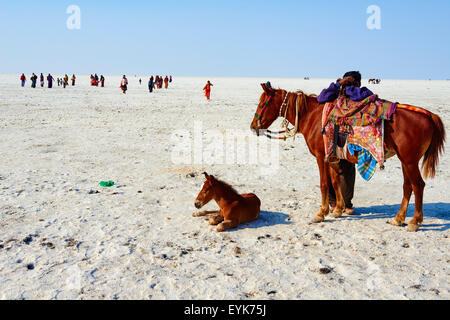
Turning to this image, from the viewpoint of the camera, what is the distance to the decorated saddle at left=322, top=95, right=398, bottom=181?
18.2 ft

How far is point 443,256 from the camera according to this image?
4891 millimetres

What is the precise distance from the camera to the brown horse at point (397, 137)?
5414mm

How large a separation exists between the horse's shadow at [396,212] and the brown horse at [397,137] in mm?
345

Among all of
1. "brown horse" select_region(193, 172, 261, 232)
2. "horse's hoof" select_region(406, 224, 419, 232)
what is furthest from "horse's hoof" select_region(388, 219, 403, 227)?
"brown horse" select_region(193, 172, 261, 232)

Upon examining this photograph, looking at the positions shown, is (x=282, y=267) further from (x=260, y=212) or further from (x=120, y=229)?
(x=120, y=229)

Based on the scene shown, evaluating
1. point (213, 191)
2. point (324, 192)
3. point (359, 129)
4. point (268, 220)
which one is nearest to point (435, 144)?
point (359, 129)

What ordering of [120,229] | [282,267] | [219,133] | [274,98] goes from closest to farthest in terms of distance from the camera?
1. [282,267]
2. [120,229]
3. [274,98]
4. [219,133]

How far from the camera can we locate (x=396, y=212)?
6.56 meters

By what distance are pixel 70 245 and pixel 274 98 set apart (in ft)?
12.7

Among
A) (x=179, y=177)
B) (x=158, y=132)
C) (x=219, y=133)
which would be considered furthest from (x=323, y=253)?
(x=158, y=132)

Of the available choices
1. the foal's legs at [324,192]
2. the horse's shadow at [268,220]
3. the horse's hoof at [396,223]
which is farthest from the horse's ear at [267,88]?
the horse's hoof at [396,223]

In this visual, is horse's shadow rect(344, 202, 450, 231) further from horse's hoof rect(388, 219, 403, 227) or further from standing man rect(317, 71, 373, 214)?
horse's hoof rect(388, 219, 403, 227)

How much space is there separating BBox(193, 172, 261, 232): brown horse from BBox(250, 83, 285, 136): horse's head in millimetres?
1273

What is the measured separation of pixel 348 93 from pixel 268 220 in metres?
2.39
